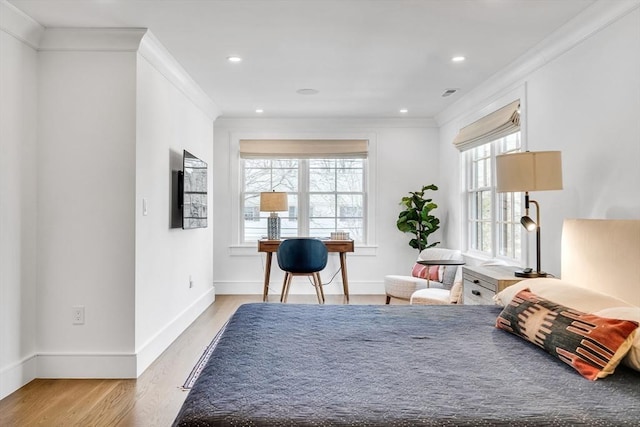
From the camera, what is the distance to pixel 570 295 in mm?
2023

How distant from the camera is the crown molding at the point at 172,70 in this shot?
10.8 feet

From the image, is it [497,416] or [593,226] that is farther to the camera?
[593,226]

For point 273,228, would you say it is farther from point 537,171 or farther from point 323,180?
point 537,171

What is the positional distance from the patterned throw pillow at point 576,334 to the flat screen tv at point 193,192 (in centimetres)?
305

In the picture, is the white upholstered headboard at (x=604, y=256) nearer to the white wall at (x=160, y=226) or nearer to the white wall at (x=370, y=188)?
the white wall at (x=160, y=226)

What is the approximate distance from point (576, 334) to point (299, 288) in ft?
15.3

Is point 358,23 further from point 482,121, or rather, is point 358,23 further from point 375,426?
point 375,426

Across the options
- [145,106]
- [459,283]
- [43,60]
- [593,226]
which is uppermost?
[43,60]

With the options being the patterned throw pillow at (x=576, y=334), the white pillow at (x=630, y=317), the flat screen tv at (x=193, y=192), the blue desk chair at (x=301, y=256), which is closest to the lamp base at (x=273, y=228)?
the blue desk chair at (x=301, y=256)

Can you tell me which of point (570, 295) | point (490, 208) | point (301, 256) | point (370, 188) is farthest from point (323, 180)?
point (570, 295)

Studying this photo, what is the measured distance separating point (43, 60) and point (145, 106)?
718 millimetres

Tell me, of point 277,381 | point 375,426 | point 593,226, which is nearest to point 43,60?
point 277,381

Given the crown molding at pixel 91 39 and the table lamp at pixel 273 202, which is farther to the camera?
the table lamp at pixel 273 202

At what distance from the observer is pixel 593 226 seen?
2.61 meters
